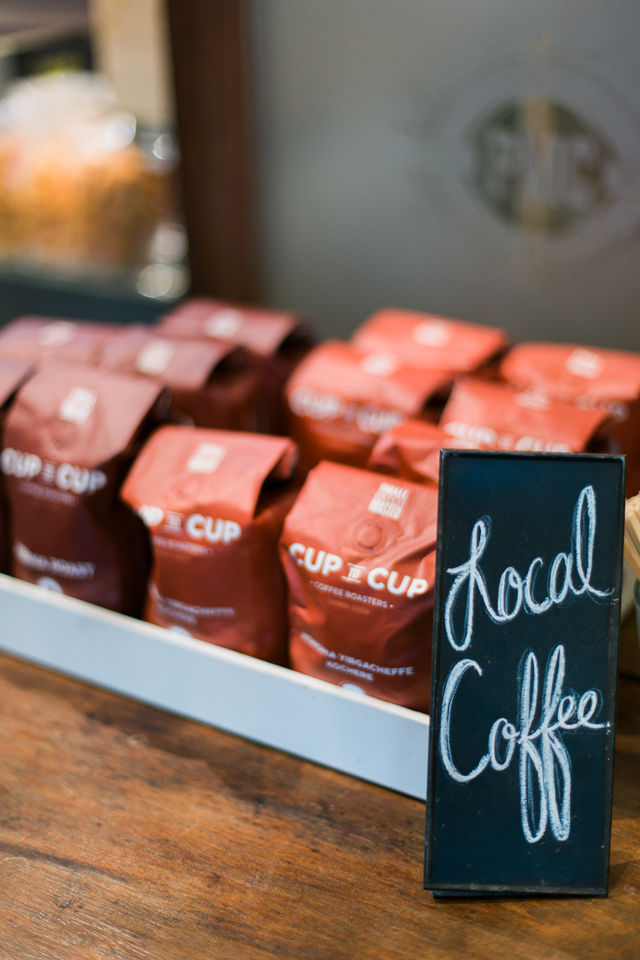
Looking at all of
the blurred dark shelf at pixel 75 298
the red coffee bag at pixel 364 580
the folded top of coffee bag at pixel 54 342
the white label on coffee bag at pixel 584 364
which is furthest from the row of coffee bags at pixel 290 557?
the blurred dark shelf at pixel 75 298

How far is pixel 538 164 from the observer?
1.66 metres

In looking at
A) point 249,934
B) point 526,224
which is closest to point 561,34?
point 526,224

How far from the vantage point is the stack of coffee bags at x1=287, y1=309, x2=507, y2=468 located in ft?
4.32

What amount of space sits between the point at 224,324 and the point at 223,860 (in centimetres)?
95

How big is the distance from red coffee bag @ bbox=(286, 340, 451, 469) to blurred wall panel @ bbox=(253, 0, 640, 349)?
511mm

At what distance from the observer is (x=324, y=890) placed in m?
0.89

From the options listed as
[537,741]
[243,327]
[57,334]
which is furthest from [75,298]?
[537,741]

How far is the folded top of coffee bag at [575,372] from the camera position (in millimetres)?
1318

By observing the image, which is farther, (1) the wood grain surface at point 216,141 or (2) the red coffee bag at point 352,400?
(1) the wood grain surface at point 216,141

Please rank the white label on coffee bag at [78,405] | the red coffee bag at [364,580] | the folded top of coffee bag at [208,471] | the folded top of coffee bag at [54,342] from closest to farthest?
the red coffee bag at [364,580], the folded top of coffee bag at [208,471], the white label on coffee bag at [78,405], the folded top of coffee bag at [54,342]

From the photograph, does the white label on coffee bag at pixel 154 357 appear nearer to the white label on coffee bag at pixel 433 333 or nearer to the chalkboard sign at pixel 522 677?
the white label on coffee bag at pixel 433 333

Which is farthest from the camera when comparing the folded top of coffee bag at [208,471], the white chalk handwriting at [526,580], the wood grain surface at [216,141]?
the wood grain surface at [216,141]

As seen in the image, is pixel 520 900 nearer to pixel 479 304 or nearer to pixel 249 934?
pixel 249 934

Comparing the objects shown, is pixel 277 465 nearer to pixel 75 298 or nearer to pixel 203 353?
pixel 203 353
